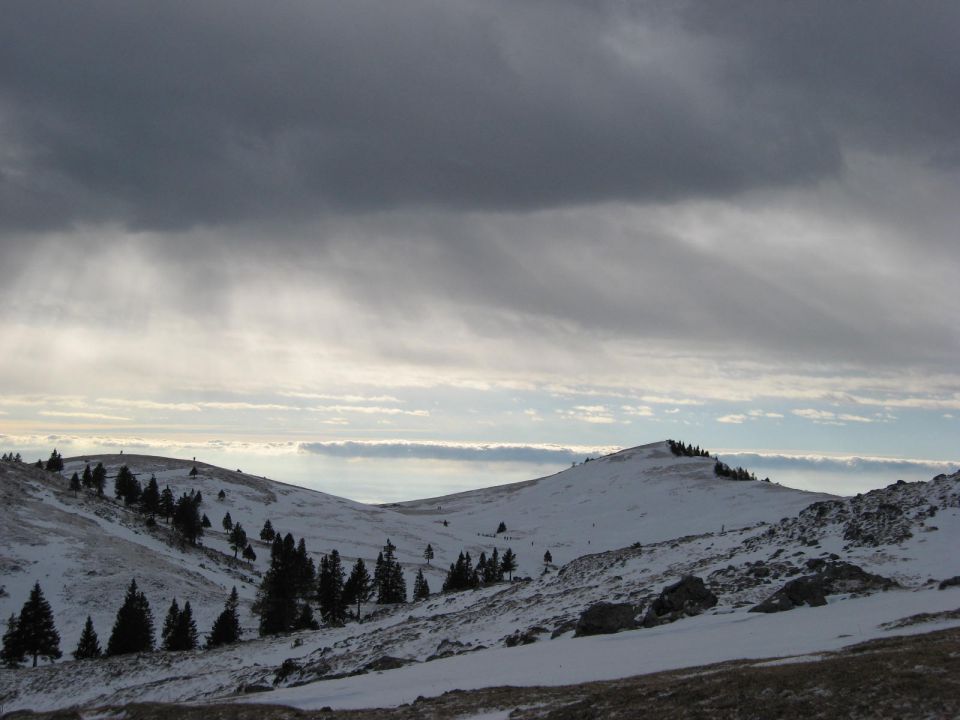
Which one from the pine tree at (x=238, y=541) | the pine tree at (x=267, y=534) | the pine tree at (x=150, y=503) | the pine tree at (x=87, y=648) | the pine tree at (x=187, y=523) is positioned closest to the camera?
the pine tree at (x=87, y=648)

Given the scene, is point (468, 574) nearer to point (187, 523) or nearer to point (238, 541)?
point (238, 541)

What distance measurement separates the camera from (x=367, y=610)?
9288 cm

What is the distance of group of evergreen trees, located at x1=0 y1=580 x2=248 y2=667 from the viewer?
61938 millimetres

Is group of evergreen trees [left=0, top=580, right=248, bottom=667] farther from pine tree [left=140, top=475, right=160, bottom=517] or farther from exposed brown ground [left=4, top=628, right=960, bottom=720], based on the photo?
pine tree [left=140, top=475, right=160, bottom=517]

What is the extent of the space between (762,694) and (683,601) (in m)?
21.8

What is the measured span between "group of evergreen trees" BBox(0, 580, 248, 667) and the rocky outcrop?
46.6 m

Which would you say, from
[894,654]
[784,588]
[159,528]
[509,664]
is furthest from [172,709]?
[159,528]

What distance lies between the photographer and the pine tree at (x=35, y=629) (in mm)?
62094

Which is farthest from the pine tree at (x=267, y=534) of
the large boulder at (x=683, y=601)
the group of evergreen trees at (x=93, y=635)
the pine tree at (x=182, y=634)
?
the large boulder at (x=683, y=601)

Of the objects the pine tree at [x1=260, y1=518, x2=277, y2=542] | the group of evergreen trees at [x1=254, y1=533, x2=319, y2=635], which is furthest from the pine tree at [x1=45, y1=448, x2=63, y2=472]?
the group of evergreen trees at [x1=254, y1=533, x2=319, y2=635]

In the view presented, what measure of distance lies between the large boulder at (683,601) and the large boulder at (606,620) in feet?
3.32

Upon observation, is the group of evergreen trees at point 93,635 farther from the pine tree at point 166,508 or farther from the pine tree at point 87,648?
the pine tree at point 166,508

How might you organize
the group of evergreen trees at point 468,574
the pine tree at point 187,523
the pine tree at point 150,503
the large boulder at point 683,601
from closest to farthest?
the large boulder at point 683,601 → the group of evergreen trees at point 468,574 → the pine tree at point 187,523 → the pine tree at point 150,503

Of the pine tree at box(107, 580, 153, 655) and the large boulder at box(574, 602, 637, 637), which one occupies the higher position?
the large boulder at box(574, 602, 637, 637)
